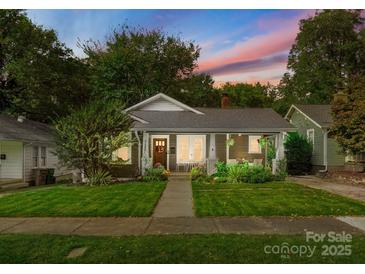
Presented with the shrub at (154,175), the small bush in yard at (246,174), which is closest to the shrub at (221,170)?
the small bush in yard at (246,174)

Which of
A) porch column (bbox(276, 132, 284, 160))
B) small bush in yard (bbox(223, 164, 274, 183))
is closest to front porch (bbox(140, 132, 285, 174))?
porch column (bbox(276, 132, 284, 160))

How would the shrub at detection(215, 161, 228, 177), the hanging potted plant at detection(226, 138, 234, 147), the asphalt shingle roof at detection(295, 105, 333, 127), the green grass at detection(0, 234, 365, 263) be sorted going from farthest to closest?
the asphalt shingle roof at detection(295, 105, 333, 127)
the hanging potted plant at detection(226, 138, 234, 147)
the shrub at detection(215, 161, 228, 177)
the green grass at detection(0, 234, 365, 263)

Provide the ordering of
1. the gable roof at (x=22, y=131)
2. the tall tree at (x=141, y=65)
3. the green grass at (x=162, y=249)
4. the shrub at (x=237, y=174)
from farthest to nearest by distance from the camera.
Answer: the tall tree at (x=141, y=65) < the gable roof at (x=22, y=131) < the shrub at (x=237, y=174) < the green grass at (x=162, y=249)

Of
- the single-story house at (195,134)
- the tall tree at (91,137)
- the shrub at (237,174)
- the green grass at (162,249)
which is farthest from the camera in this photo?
A: the single-story house at (195,134)

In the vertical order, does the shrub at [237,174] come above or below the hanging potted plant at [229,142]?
below

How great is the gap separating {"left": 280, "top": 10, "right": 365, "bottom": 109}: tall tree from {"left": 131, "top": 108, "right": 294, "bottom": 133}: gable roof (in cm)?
1785

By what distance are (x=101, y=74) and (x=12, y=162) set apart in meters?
16.3

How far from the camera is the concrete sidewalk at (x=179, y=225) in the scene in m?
8.93

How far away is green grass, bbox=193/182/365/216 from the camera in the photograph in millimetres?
11273

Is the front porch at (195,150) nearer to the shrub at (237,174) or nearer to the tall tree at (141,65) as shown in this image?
the shrub at (237,174)

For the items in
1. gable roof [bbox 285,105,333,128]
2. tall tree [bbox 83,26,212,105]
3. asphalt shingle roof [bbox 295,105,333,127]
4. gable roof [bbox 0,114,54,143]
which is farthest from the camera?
tall tree [bbox 83,26,212,105]

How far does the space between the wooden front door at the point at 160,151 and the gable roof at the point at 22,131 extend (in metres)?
6.22

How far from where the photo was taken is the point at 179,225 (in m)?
9.65

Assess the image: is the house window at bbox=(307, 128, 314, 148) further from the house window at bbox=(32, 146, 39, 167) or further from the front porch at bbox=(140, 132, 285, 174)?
the house window at bbox=(32, 146, 39, 167)
